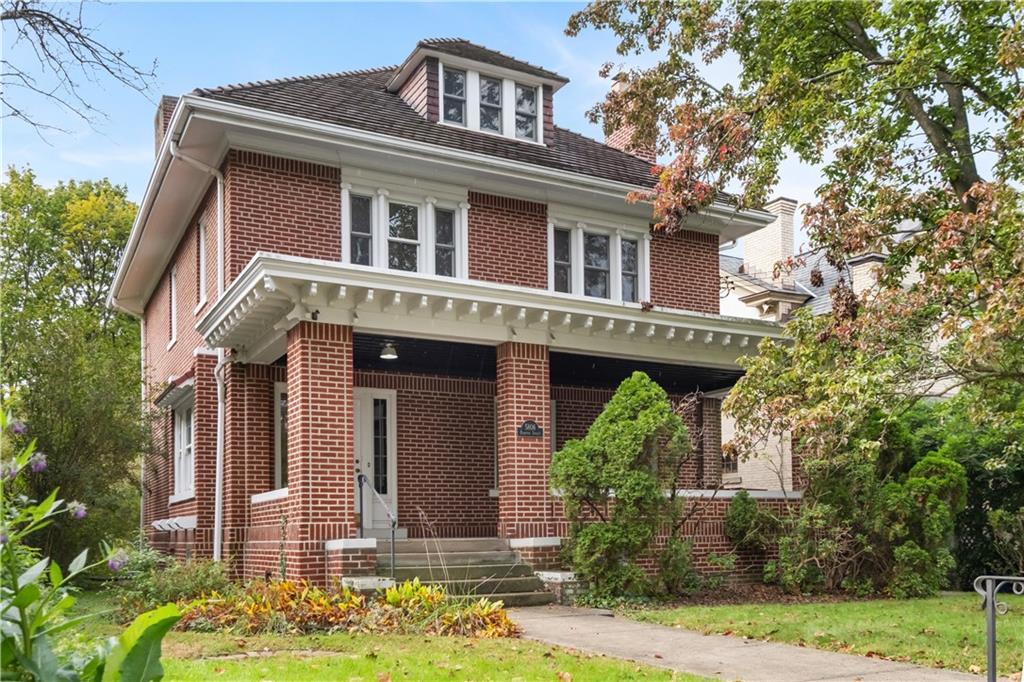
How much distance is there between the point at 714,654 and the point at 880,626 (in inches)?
98.0

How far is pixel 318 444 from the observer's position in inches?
480

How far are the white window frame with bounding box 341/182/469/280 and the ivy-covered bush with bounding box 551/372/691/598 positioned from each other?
3.92m

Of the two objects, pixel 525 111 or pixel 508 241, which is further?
pixel 525 111

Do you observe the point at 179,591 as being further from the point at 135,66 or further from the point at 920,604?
the point at 920,604

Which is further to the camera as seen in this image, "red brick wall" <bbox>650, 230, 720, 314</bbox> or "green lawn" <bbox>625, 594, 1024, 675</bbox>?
"red brick wall" <bbox>650, 230, 720, 314</bbox>

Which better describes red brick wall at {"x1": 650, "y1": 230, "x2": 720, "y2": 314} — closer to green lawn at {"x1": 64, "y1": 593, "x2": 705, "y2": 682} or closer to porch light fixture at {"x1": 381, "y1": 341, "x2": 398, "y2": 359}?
porch light fixture at {"x1": 381, "y1": 341, "x2": 398, "y2": 359}

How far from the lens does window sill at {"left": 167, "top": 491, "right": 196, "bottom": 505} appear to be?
15403mm

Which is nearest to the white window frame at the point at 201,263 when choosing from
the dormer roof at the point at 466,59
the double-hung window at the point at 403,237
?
the double-hung window at the point at 403,237

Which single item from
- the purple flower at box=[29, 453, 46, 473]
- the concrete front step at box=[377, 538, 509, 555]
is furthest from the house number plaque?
the purple flower at box=[29, 453, 46, 473]

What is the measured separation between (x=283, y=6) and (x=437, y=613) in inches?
238

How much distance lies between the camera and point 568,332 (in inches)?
561

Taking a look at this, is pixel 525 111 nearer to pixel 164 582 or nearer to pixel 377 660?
pixel 164 582

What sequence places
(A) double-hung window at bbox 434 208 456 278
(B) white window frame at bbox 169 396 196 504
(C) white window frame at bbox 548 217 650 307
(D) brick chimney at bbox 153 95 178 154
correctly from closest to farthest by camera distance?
(A) double-hung window at bbox 434 208 456 278
(B) white window frame at bbox 169 396 196 504
(C) white window frame at bbox 548 217 650 307
(D) brick chimney at bbox 153 95 178 154

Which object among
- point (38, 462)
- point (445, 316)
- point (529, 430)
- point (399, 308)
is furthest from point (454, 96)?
point (38, 462)
